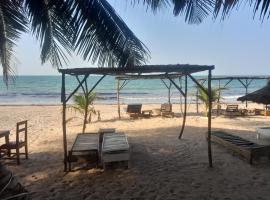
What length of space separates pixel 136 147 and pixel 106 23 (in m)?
5.65

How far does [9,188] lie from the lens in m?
3.92

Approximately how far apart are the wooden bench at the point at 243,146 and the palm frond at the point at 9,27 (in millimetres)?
5296

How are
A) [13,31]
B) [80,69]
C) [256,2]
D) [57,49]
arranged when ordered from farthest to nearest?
1. [80,69]
2. [13,31]
3. [57,49]
4. [256,2]

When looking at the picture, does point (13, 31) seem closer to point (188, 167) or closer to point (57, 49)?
point (57, 49)

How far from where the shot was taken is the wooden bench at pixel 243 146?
7422 mm

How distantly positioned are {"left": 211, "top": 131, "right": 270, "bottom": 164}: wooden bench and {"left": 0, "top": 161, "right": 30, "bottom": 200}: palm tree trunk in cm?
515

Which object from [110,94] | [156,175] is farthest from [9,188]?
[110,94]

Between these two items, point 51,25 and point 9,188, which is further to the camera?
point 51,25

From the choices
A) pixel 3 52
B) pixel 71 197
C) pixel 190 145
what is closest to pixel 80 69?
pixel 3 52

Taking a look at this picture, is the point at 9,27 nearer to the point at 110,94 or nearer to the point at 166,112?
the point at 166,112

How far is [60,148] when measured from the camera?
9836 mm

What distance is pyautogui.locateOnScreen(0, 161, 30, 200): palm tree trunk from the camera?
385 centimetres

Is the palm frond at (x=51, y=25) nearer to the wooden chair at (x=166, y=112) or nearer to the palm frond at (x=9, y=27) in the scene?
the palm frond at (x=9, y=27)

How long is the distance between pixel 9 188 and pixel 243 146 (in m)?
5.74
